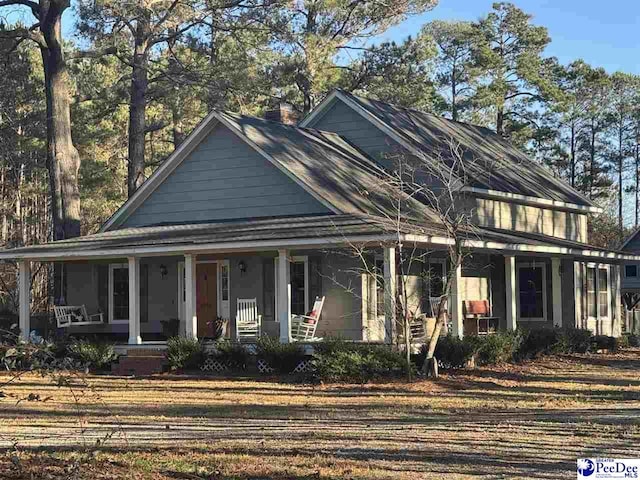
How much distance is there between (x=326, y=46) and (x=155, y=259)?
55.0 feet

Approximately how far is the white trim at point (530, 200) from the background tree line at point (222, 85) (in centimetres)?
1011

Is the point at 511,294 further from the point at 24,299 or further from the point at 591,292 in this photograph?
the point at 24,299

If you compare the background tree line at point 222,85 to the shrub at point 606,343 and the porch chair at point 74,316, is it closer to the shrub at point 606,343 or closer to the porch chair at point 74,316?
the porch chair at point 74,316

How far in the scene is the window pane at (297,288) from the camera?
21953 mm

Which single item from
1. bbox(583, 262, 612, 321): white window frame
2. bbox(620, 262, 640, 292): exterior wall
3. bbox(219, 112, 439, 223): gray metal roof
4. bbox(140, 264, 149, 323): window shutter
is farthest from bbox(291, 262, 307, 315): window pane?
bbox(620, 262, 640, 292): exterior wall

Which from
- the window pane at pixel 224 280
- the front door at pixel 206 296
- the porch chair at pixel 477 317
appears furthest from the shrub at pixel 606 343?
the front door at pixel 206 296

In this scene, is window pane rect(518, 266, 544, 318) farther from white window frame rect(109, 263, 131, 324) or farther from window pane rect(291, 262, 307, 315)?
white window frame rect(109, 263, 131, 324)

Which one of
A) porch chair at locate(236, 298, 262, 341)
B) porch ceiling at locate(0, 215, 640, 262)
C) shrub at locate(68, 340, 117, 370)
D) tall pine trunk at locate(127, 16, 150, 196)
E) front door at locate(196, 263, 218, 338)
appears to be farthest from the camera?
tall pine trunk at locate(127, 16, 150, 196)

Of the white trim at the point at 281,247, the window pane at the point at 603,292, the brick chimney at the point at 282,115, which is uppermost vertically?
the brick chimney at the point at 282,115

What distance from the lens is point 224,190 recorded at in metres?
23.5

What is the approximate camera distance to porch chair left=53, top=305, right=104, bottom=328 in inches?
922

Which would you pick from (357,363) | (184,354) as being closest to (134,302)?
(184,354)

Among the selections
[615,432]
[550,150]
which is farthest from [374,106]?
[550,150]

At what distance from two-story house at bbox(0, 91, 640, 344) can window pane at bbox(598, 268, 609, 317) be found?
38 centimetres
